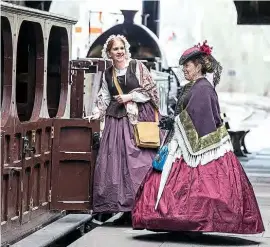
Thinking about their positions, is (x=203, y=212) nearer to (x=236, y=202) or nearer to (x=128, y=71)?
(x=236, y=202)

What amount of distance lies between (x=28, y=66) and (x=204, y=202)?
196 cm

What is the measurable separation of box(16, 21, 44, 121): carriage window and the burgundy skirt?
1350 millimetres

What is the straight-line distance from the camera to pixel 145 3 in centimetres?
3003

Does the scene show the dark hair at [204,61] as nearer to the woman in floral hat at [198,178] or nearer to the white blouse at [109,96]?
the woman in floral hat at [198,178]

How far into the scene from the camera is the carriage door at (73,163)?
393 inches

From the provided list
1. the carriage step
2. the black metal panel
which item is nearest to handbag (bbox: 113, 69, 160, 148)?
the carriage step

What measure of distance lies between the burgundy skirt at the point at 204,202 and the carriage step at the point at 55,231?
72cm

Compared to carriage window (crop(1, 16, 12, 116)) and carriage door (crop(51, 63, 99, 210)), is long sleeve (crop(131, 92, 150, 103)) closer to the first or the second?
carriage door (crop(51, 63, 99, 210))

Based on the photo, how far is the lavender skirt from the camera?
32.9ft

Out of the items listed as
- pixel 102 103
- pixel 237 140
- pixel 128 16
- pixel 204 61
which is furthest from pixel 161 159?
pixel 128 16

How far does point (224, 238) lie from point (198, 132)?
3.11 feet

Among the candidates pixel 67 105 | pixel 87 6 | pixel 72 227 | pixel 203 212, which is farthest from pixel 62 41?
pixel 87 6

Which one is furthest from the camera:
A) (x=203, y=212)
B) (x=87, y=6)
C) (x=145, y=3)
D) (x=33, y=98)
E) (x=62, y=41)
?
(x=87, y=6)

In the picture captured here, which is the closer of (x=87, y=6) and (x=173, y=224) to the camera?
(x=173, y=224)
